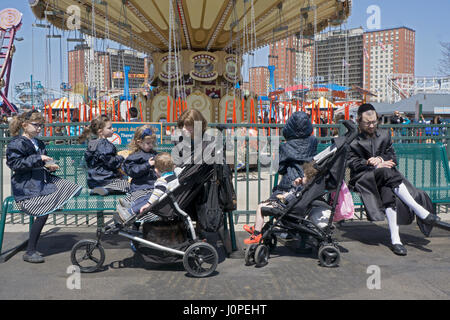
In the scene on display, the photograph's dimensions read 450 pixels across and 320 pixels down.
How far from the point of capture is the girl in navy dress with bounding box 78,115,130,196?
15.5 feet

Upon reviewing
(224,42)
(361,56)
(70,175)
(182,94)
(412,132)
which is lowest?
(70,175)

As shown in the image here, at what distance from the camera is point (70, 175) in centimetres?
517

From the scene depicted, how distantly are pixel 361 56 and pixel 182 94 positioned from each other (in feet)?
342

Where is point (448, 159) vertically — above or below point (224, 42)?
below

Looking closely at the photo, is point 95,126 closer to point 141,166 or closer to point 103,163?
point 103,163

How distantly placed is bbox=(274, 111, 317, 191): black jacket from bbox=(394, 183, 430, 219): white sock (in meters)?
1.04

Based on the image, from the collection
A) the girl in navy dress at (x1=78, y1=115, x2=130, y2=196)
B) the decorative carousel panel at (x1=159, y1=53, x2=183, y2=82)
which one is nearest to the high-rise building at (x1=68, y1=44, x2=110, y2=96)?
the decorative carousel panel at (x1=159, y1=53, x2=183, y2=82)

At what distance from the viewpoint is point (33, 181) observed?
14.4 ft

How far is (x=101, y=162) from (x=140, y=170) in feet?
2.24

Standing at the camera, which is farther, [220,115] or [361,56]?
[361,56]

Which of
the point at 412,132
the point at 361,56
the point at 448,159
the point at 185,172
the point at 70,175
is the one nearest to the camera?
the point at 185,172

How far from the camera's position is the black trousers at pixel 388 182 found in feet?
15.4
